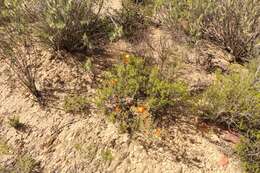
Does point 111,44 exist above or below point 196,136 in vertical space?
above

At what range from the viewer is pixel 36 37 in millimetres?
3988

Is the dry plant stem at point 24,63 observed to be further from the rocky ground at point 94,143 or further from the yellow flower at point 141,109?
the yellow flower at point 141,109

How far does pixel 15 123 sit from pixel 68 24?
1.22m

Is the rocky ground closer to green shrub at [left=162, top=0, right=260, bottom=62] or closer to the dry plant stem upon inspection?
the dry plant stem

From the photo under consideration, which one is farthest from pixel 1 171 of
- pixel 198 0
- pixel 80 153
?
pixel 198 0

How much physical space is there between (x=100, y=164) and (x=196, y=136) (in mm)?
983

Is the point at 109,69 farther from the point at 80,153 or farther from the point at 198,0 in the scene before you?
the point at 198,0

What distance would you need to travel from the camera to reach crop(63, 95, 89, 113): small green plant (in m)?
3.40

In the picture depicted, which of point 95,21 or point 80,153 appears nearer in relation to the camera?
point 80,153

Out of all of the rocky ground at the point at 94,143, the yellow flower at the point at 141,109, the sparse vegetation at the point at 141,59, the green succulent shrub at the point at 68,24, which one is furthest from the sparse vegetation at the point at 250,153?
the green succulent shrub at the point at 68,24

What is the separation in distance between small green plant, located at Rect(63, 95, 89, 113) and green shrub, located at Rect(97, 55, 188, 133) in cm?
15

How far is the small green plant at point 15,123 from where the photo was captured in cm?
327

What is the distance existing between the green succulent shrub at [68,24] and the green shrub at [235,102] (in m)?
1.40

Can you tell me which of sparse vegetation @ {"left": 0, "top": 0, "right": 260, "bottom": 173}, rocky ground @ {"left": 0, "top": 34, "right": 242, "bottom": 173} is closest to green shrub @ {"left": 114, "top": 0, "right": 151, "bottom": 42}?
sparse vegetation @ {"left": 0, "top": 0, "right": 260, "bottom": 173}
